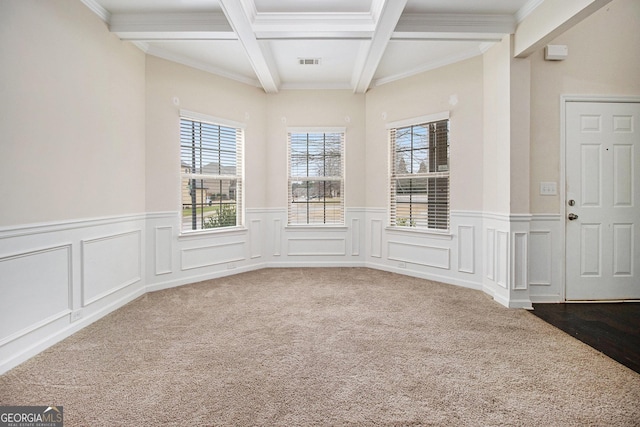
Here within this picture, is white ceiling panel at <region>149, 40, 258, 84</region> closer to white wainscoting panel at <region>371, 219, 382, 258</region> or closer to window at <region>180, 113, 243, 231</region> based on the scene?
window at <region>180, 113, 243, 231</region>

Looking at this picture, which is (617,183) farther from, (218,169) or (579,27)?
(218,169)

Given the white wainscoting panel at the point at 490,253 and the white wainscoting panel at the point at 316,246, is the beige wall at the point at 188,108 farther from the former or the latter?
the white wainscoting panel at the point at 316,246

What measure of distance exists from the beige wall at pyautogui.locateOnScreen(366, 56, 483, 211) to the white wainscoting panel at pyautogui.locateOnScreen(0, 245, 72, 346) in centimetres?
390

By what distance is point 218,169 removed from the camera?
4613 millimetres

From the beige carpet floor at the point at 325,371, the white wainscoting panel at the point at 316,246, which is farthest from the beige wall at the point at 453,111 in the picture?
the beige carpet floor at the point at 325,371

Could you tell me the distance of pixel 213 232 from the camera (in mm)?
4539

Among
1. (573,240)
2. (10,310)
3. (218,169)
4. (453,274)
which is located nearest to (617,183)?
(573,240)

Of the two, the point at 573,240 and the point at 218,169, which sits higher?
the point at 218,169

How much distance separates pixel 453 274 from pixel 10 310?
4339mm

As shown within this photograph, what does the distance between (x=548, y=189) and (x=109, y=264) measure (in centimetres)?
457

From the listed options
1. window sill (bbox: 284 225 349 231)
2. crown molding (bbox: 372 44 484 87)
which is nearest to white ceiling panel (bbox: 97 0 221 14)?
crown molding (bbox: 372 44 484 87)

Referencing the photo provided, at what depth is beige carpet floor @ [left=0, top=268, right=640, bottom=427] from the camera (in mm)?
1692

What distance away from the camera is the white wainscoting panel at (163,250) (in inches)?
158

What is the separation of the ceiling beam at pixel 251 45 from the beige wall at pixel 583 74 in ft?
9.54
